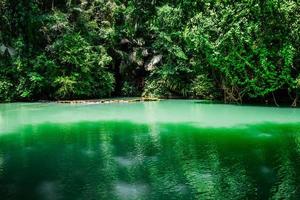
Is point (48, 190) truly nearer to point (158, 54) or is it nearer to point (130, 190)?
point (130, 190)

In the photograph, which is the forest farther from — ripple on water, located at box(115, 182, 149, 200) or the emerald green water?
ripple on water, located at box(115, 182, 149, 200)

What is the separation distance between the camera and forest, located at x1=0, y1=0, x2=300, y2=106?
21812 mm

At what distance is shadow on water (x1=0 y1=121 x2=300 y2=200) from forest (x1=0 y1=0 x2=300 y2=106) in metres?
7.93

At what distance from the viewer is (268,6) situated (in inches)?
819

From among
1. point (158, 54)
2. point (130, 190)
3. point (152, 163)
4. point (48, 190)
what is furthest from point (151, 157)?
point (158, 54)

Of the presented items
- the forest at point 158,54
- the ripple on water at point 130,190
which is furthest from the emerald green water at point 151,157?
the forest at point 158,54

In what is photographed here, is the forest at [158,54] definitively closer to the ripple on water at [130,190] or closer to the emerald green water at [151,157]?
the emerald green water at [151,157]

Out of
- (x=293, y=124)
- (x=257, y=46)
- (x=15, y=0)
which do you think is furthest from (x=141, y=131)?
(x=257, y=46)

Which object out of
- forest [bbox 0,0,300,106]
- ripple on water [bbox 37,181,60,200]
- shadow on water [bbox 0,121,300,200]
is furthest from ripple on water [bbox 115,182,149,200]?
forest [bbox 0,0,300,106]

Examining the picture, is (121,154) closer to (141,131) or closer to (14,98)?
(141,131)

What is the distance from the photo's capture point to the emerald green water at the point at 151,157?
7.57 metres

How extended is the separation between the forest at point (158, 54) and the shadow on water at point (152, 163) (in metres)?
7.93

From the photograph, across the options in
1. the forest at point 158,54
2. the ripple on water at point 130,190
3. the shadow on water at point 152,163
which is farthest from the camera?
the forest at point 158,54

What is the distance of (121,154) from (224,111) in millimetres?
10283
